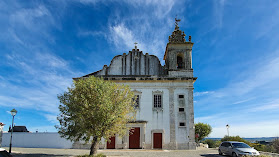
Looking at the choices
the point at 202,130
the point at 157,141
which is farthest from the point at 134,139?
the point at 202,130

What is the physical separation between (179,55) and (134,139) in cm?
1116

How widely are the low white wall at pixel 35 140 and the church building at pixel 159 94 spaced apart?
548 centimetres

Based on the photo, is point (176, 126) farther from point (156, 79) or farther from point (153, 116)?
point (156, 79)

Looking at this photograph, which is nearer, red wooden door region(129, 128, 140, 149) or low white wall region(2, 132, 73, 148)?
red wooden door region(129, 128, 140, 149)

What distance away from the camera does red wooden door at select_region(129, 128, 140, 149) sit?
2105cm

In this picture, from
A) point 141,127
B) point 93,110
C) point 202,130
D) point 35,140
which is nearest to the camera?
point 93,110

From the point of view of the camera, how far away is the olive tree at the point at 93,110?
13125 mm

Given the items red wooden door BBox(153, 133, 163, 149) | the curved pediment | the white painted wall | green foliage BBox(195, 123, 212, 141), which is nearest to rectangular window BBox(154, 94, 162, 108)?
the white painted wall

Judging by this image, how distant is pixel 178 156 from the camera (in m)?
15.5

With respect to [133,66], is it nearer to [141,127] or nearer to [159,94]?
[159,94]

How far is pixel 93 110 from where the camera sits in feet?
43.8

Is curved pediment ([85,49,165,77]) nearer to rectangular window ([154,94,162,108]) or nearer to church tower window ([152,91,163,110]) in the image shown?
church tower window ([152,91,163,110])

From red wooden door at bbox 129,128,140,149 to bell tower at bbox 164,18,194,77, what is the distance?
24.0 ft

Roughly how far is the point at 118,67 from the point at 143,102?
500 centimetres
